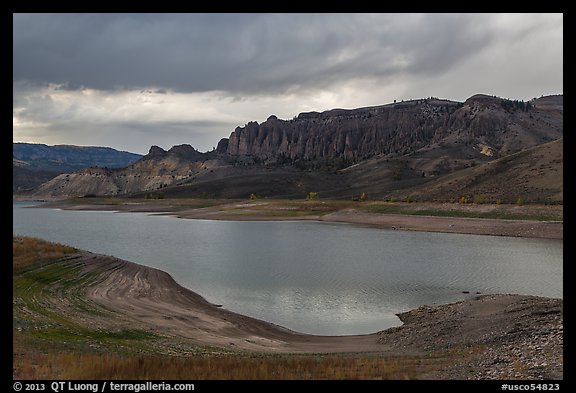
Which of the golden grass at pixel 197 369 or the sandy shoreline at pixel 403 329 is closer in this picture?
the golden grass at pixel 197 369

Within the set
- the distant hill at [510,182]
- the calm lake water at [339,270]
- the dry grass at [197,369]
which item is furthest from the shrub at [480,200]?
the dry grass at [197,369]

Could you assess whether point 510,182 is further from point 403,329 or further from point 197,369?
point 197,369

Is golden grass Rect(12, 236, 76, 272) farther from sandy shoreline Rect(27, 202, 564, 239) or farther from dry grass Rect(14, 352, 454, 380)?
sandy shoreline Rect(27, 202, 564, 239)

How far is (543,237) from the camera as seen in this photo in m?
67.9

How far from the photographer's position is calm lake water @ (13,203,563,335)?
27.8 m

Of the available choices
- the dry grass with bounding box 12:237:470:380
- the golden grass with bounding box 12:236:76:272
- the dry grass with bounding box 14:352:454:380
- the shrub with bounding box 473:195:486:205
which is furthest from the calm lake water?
the shrub with bounding box 473:195:486:205

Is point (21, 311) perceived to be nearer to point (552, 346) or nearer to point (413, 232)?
point (552, 346)

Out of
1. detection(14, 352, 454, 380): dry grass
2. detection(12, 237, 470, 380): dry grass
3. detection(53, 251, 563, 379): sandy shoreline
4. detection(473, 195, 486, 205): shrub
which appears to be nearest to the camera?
detection(14, 352, 454, 380): dry grass

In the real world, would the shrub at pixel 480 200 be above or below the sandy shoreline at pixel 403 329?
above

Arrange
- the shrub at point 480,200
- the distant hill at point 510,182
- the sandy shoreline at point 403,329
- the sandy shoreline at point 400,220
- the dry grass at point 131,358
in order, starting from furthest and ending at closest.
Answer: the distant hill at point 510,182 → the shrub at point 480,200 → the sandy shoreline at point 400,220 → the sandy shoreline at point 403,329 → the dry grass at point 131,358

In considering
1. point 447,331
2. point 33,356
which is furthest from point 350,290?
point 33,356

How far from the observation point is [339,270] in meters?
40.8

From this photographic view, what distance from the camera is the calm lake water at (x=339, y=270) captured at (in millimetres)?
27814

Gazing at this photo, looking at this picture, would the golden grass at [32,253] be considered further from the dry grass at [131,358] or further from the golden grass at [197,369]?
the golden grass at [197,369]
